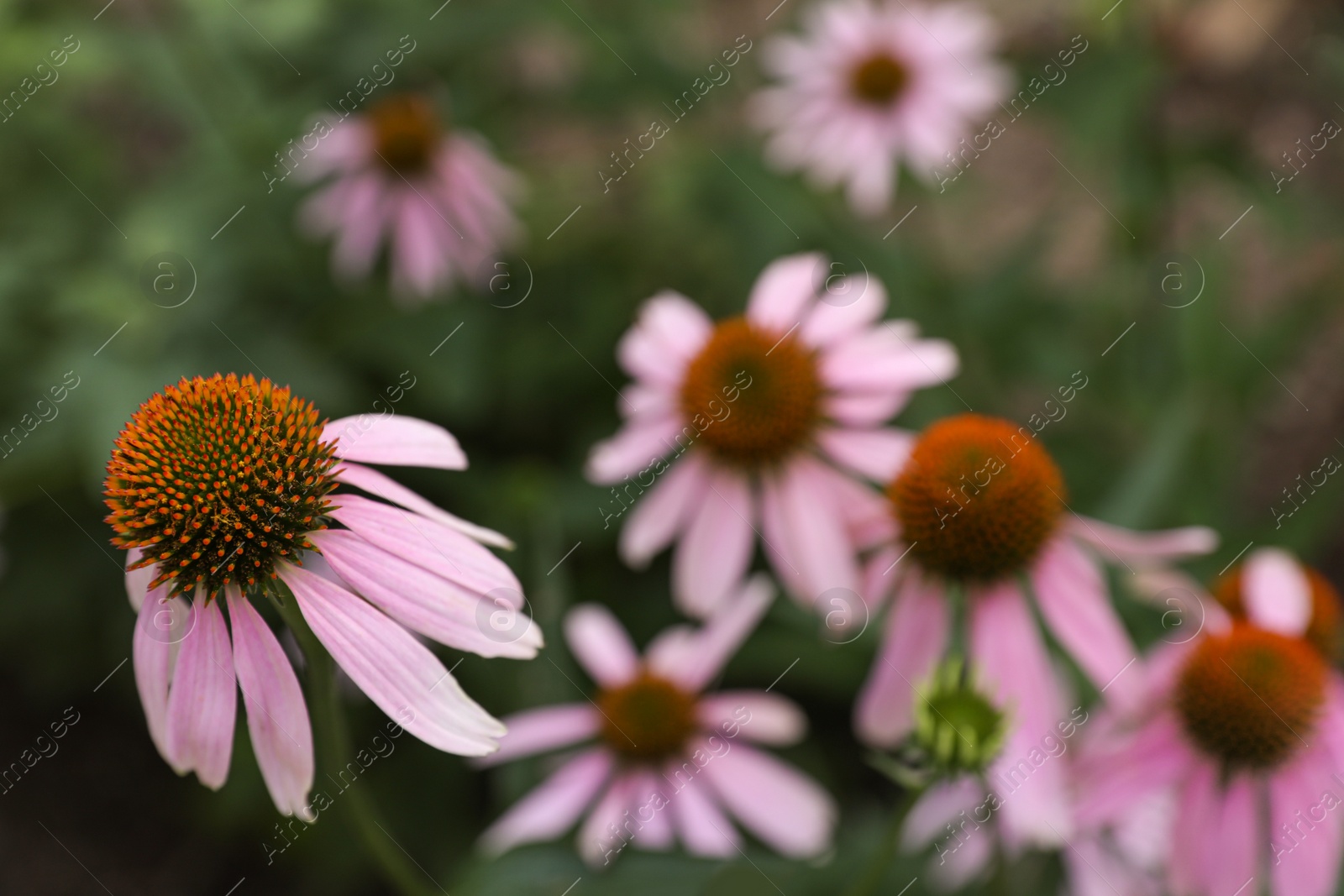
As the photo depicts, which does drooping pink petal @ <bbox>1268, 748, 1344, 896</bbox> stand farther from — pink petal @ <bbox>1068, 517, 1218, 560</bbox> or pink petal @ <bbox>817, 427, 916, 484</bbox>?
pink petal @ <bbox>817, 427, 916, 484</bbox>

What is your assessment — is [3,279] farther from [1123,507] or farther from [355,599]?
[1123,507]

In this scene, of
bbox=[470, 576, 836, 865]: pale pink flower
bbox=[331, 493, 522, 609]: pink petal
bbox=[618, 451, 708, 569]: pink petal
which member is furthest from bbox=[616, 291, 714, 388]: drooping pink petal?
bbox=[331, 493, 522, 609]: pink petal

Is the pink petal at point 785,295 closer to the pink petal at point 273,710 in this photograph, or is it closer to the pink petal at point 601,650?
the pink petal at point 601,650

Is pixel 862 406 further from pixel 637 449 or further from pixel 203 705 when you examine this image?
pixel 203 705

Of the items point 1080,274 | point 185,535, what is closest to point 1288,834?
point 185,535

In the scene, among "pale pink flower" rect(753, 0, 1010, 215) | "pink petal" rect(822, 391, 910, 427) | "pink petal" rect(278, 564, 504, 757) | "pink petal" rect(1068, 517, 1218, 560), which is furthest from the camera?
"pale pink flower" rect(753, 0, 1010, 215)

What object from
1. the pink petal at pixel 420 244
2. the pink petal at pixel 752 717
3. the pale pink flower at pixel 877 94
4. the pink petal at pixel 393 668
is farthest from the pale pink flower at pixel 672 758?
the pale pink flower at pixel 877 94

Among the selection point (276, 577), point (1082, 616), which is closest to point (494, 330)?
point (1082, 616)
